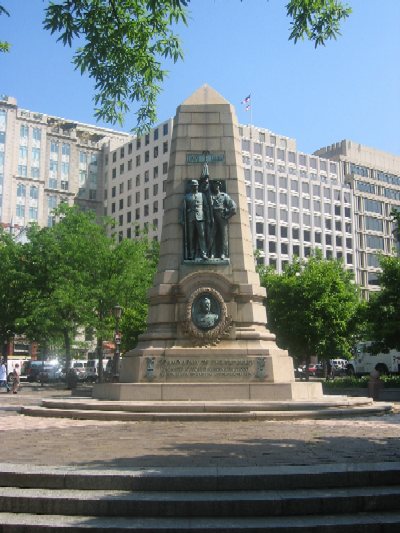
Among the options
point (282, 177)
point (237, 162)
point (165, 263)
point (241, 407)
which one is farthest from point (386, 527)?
point (282, 177)

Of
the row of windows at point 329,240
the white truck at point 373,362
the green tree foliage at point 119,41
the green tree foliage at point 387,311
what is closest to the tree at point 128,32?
the green tree foliage at point 119,41

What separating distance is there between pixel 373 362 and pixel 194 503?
46811mm

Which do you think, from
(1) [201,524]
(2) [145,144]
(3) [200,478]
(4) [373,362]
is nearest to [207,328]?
(3) [200,478]

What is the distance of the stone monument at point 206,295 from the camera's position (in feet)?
50.5

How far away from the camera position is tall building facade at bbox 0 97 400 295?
291 feet

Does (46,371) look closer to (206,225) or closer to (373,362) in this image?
(373,362)

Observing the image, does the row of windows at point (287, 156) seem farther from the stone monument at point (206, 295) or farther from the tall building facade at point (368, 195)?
the stone monument at point (206, 295)

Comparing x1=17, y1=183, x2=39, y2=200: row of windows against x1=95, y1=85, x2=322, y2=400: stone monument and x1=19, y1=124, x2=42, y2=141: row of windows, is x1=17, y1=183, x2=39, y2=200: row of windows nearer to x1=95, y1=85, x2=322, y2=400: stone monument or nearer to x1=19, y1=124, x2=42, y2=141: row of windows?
x1=19, y1=124, x2=42, y2=141: row of windows

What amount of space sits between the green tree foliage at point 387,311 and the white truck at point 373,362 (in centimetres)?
1601

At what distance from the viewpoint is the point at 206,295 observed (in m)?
16.4

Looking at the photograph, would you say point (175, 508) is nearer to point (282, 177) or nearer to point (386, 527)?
point (386, 527)

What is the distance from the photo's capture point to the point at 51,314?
39406 mm

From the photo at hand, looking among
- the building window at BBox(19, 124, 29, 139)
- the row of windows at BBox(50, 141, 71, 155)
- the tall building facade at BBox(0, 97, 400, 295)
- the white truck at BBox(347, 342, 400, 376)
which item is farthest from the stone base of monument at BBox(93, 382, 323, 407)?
the row of windows at BBox(50, 141, 71, 155)

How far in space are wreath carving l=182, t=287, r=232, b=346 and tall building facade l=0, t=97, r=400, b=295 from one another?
67.3 meters
